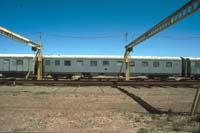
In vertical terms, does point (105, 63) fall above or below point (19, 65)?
above

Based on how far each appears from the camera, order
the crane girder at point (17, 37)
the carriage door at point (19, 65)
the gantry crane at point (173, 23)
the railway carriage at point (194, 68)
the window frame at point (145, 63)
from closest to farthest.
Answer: the gantry crane at point (173, 23), the crane girder at point (17, 37), the carriage door at point (19, 65), the window frame at point (145, 63), the railway carriage at point (194, 68)

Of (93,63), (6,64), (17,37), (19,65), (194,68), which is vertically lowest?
(194,68)

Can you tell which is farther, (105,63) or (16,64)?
(105,63)

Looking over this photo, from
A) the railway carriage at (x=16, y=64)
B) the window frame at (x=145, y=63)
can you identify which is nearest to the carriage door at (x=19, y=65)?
the railway carriage at (x=16, y=64)

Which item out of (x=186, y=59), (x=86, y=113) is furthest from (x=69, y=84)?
(x=186, y=59)

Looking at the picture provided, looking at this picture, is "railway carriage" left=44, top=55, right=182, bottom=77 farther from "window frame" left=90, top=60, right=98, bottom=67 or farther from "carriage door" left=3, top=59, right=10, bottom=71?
"carriage door" left=3, top=59, right=10, bottom=71

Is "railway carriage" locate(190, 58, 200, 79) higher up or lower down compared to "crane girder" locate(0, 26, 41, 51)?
lower down

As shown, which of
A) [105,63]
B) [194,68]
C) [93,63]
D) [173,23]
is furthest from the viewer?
[194,68]

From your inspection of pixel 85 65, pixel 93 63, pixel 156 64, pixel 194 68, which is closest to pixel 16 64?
pixel 85 65

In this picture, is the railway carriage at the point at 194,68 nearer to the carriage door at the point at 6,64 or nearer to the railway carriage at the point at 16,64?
the railway carriage at the point at 16,64

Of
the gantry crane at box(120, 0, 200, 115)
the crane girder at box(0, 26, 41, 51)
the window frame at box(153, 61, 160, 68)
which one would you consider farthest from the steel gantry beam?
the crane girder at box(0, 26, 41, 51)

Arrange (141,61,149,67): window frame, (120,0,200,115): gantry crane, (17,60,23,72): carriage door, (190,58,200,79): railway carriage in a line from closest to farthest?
1. (120,0,200,115): gantry crane
2. (17,60,23,72): carriage door
3. (141,61,149,67): window frame
4. (190,58,200,79): railway carriage

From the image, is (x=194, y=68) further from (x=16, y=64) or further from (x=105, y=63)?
(x=16, y=64)

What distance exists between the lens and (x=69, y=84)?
17656 mm
